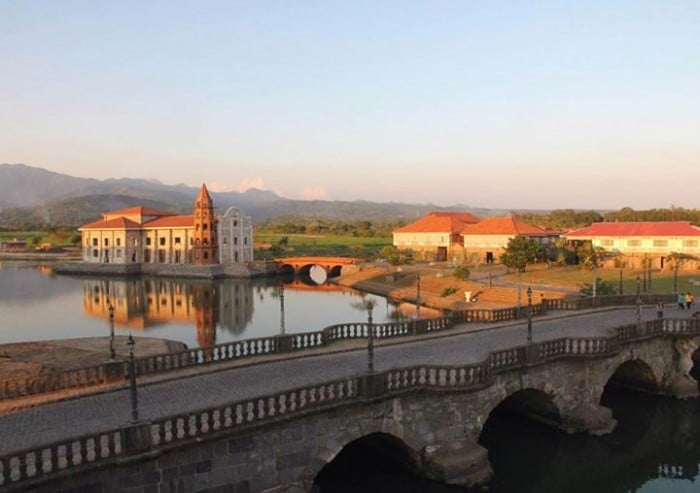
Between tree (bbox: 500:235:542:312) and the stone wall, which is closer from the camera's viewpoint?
the stone wall

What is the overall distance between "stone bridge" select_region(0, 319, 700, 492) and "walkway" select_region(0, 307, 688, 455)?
40.0 inches

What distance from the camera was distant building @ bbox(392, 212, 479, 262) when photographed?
3789 inches

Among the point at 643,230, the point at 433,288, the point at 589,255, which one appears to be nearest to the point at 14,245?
the point at 433,288

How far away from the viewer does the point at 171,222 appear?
354 feet

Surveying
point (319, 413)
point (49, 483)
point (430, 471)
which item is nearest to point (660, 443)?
point (430, 471)

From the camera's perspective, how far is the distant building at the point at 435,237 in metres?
96.2

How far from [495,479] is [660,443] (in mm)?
8759

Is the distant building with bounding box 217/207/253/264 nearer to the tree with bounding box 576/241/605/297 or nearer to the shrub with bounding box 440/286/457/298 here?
the shrub with bounding box 440/286/457/298

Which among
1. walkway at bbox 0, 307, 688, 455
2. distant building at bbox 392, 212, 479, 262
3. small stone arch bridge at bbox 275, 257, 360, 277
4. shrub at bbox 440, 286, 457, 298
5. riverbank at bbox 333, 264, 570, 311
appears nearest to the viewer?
walkway at bbox 0, 307, 688, 455

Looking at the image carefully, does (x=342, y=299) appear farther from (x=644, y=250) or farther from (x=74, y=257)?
(x=74, y=257)

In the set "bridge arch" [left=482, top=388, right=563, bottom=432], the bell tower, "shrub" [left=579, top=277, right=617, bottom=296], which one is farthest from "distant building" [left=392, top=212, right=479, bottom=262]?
"bridge arch" [left=482, top=388, right=563, bottom=432]

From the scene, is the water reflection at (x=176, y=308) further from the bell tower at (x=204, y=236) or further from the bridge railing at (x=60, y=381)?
the bridge railing at (x=60, y=381)

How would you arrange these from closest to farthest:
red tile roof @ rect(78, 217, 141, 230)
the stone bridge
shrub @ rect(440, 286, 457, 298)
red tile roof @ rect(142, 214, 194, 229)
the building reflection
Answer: the stone bridge → the building reflection → shrub @ rect(440, 286, 457, 298) → red tile roof @ rect(142, 214, 194, 229) → red tile roof @ rect(78, 217, 141, 230)

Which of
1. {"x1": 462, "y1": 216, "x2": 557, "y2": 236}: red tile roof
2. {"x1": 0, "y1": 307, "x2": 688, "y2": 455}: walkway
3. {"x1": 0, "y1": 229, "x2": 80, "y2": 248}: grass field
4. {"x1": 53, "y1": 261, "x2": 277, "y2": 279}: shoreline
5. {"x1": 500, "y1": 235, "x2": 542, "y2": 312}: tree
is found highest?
{"x1": 462, "y1": 216, "x2": 557, "y2": 236}: red tile roof
